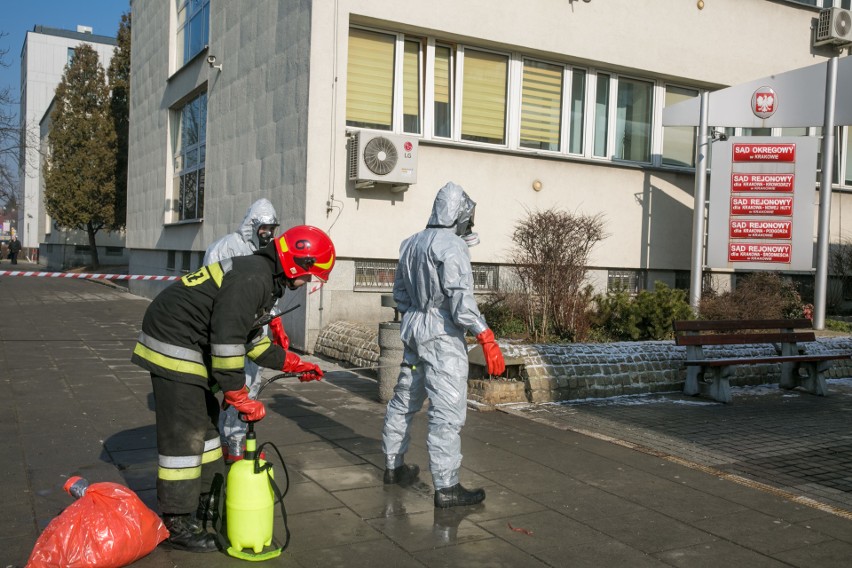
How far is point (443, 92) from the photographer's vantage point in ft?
41.2

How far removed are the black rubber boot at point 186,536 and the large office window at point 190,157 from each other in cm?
1319

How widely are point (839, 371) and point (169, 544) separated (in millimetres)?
9575

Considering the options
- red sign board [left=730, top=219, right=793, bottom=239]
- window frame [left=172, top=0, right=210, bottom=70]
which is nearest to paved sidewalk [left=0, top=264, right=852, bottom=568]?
red sign board [left=730, top=219, right=793, bottom=239]

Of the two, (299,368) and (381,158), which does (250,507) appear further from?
(381,158)

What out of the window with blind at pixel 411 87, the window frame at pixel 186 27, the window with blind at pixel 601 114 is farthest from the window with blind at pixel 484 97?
the window frame at pixel 186 27

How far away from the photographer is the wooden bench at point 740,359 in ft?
28.8

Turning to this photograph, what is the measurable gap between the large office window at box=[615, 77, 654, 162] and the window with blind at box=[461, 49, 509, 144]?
2.48m

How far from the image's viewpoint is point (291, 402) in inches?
320

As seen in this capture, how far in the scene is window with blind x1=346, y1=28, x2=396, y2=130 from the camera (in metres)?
11.8

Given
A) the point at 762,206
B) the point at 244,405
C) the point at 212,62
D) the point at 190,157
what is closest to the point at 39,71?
the point at 190,157

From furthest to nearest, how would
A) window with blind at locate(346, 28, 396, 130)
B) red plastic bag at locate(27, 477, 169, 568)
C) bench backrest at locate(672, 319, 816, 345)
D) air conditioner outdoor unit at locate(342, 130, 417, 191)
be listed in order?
window with blind at locate(346, 28, 396, 130) → air conditioner outdoor unit at locate(342, 130, 417, 191) → bench backrest at locate(672, 319, 816, 345) → red plastic bag at locate(27, 477, 169, 568)

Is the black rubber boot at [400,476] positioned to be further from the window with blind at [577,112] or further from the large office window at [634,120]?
the large office window at [634,120]

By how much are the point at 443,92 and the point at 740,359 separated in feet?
20.6

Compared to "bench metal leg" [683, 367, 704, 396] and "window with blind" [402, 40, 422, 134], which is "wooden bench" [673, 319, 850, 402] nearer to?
"bench metal leg" [683, 367, 704, 396]
